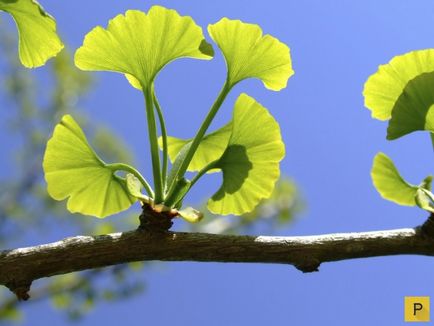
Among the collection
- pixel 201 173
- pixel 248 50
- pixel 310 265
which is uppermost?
pixel 248 50

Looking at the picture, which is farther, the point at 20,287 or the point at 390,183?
the point at 390,183

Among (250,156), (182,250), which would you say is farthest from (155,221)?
(250,156)

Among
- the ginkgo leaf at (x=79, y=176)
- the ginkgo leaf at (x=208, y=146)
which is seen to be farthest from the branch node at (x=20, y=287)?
the ginkgo leaf at (x=208, y=146)

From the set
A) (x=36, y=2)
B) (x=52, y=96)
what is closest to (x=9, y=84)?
(x=52, y=96)

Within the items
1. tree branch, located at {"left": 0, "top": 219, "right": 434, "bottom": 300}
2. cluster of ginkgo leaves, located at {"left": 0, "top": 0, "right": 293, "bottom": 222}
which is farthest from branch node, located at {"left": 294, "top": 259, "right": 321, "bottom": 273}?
cluster of ginkgo leaves, located at {"left": 0, "top": 0, "right": 293, "bottom": 222}

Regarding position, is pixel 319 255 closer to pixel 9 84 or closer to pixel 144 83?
pixel 144 83

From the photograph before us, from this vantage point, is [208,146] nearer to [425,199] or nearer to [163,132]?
[163,132]

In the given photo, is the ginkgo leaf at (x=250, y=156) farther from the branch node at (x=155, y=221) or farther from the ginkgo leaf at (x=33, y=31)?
the ginkgo leaf at (x=33, y=31)
